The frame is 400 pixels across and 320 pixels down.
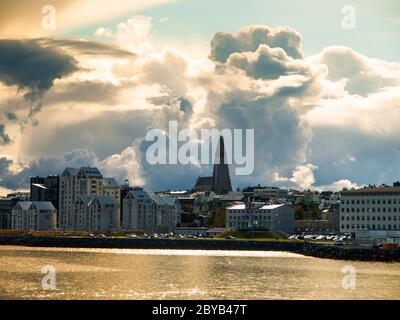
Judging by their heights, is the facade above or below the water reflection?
above

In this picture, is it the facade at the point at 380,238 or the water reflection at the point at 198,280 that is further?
the facade at the point at 380,238

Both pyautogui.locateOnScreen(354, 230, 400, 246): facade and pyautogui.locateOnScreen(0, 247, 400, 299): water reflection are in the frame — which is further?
pyautogui.locateOnScreen(354, 230, 400, 246): facade

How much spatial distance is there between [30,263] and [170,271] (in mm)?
32478

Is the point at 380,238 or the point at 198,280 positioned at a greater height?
the point at 380,238

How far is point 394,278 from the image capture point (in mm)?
114938

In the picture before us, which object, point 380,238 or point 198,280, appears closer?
point 198,280

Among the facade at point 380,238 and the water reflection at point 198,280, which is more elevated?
the facade at point 380,238
